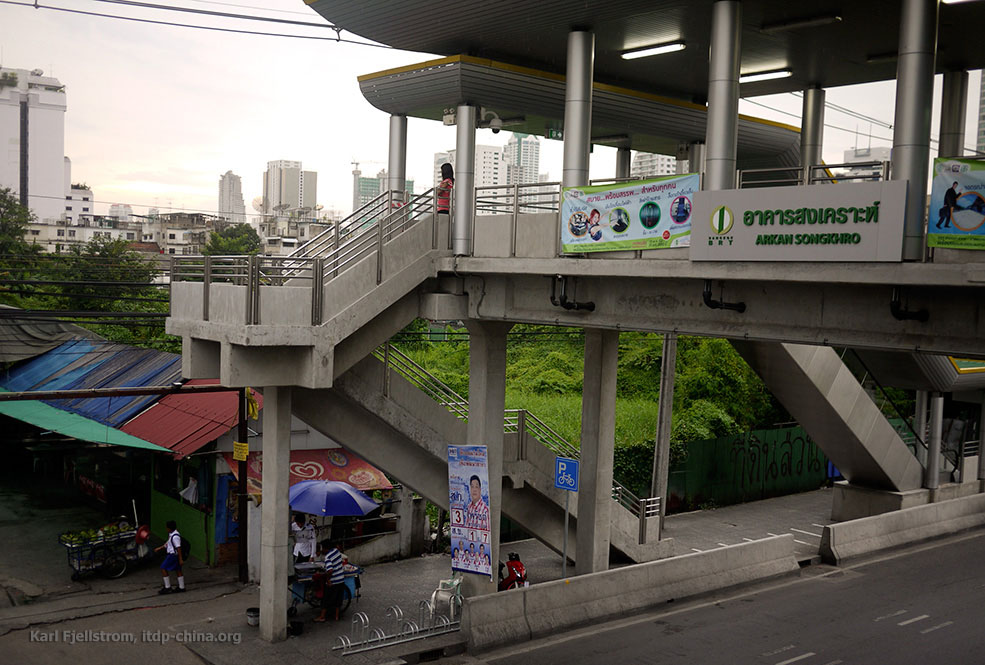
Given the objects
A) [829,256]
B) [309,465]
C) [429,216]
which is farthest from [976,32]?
[309,465]

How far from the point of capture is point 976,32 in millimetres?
15109

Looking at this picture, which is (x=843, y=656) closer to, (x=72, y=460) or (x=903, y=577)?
(x=903, y=577)

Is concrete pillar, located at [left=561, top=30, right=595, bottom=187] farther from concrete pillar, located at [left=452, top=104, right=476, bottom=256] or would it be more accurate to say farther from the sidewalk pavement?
the sidewalk pavement

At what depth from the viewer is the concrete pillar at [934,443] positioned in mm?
24781

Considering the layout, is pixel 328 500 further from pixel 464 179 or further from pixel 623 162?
pixel 623 162

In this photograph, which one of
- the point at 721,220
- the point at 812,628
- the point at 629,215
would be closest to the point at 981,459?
the point at 812,628

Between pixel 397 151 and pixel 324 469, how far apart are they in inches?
296

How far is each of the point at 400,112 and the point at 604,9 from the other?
223 inches

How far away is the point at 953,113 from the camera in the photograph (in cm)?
1667

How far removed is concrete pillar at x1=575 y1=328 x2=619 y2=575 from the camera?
18531mm

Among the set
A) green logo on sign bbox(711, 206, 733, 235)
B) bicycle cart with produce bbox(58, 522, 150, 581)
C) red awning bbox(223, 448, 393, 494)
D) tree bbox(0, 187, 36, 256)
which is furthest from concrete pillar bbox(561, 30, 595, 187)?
tree bbox(0, 187, 36, 256)

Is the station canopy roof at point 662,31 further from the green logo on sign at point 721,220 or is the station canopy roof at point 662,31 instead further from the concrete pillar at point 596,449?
the concrete pillar at point 596,449

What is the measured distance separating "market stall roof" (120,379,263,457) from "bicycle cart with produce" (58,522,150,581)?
206 centimetres

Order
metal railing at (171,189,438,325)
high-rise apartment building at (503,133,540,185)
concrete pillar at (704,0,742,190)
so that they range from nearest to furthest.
A: concrete pillar at (704,0,742,190)
metal railing at (171,189,438,325)
high-rise apartment building at (503,133,540,185)
